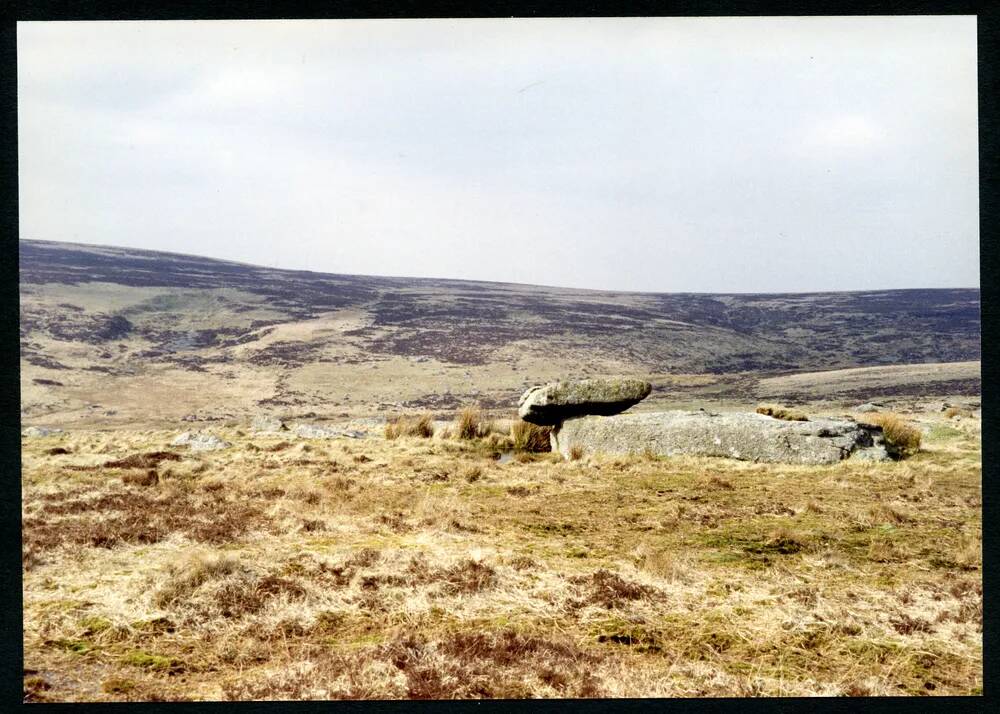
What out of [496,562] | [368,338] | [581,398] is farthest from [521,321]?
[496,562]

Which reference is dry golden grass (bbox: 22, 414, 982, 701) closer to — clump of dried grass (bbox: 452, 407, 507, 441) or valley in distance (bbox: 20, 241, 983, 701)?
valley in distance (bbox: 20, 241, 983, 701)

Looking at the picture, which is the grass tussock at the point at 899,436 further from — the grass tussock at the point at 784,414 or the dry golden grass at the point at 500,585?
the grass tussock at the point at 784,414

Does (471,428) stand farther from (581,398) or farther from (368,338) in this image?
(368,338)

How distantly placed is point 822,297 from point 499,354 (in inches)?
1601

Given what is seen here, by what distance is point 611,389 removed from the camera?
12.4 metres

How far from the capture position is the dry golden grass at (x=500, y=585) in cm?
430

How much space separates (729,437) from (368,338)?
91.7 feet

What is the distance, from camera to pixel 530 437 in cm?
1288

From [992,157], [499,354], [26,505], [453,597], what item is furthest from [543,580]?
[499,354]

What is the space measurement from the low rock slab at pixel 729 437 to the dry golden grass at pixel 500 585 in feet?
2.57

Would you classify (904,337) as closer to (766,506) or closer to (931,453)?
(931,453)

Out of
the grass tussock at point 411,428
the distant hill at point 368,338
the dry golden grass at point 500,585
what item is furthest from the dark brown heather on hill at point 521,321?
the dry golden grass at point 500,585

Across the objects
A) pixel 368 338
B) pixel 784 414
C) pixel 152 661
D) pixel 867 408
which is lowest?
pixel 152 661

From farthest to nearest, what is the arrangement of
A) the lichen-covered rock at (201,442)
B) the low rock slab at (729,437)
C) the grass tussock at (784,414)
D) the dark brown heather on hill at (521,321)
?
the dark brown heather on hill at (521,321)
the lichen-covered rock at (201,442)
the grass tussock at (784,414)
the low rock slab at (729,437)
